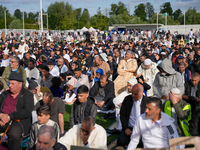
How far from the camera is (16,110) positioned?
495 centimetres

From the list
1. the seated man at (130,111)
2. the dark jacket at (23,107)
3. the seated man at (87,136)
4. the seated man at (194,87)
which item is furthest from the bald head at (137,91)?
the dark jacket at (23,107)

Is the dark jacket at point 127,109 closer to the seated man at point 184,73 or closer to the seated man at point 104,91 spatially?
the seated man at point 104,91

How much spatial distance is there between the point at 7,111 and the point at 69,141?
5.16 ft

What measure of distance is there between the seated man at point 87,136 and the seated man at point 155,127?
581 mm

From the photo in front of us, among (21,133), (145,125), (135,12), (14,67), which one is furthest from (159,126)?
(135,12)

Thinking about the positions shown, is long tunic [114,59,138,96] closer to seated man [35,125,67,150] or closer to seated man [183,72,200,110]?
seated man [183,72,200,110]

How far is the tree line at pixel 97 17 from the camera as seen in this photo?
65.2 m

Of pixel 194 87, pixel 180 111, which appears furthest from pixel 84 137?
pixel 194 87

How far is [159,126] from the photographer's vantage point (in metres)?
4.22

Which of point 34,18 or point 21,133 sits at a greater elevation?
point 34,18

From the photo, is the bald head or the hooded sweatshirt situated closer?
Answer: the bald head

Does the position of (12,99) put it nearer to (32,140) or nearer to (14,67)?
(32,140)

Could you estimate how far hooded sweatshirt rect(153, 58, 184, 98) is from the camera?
657cm

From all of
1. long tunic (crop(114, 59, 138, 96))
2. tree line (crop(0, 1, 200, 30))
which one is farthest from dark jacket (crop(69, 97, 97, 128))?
tree line (crop(0, 1, 200, 30))
